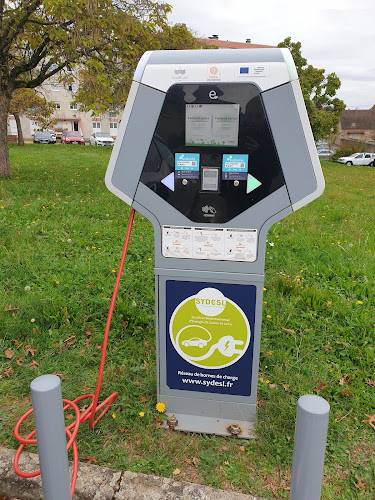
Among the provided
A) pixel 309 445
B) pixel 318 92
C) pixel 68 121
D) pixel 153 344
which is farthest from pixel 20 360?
pixel 68 121

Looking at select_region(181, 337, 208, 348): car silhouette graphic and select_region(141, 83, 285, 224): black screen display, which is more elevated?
select_region(141, 83, 285, 224): black screen display

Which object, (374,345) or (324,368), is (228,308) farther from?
(374,345)

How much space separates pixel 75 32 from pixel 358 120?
2150 inches

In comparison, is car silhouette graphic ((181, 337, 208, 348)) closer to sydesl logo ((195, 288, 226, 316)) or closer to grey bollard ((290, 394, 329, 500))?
sydesl logo ((195, 288, 226, 316))

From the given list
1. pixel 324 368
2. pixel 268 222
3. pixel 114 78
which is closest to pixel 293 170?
pixel 268 222

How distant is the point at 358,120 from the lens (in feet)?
175

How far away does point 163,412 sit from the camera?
2324mm

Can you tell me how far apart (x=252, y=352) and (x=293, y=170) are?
37.7 inches

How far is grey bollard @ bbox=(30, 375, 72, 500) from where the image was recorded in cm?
140

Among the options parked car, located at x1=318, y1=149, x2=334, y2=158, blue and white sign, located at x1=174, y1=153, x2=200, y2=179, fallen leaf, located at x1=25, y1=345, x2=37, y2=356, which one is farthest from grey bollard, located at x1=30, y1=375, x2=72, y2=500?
parked car, located at x1=318, y1=149, x2=334, y2=158

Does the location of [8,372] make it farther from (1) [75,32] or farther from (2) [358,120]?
(2) [358,120]

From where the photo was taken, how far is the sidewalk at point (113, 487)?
1.85 meters

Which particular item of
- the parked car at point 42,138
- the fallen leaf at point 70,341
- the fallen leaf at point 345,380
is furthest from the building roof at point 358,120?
the fallen leaf at point 70,341

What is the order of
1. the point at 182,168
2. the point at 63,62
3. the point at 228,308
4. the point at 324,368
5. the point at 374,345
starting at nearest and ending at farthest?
the point at 182,168 → the point at 228,308 → the point at 324,368 → the point at 374,345 → the point at 63,62
